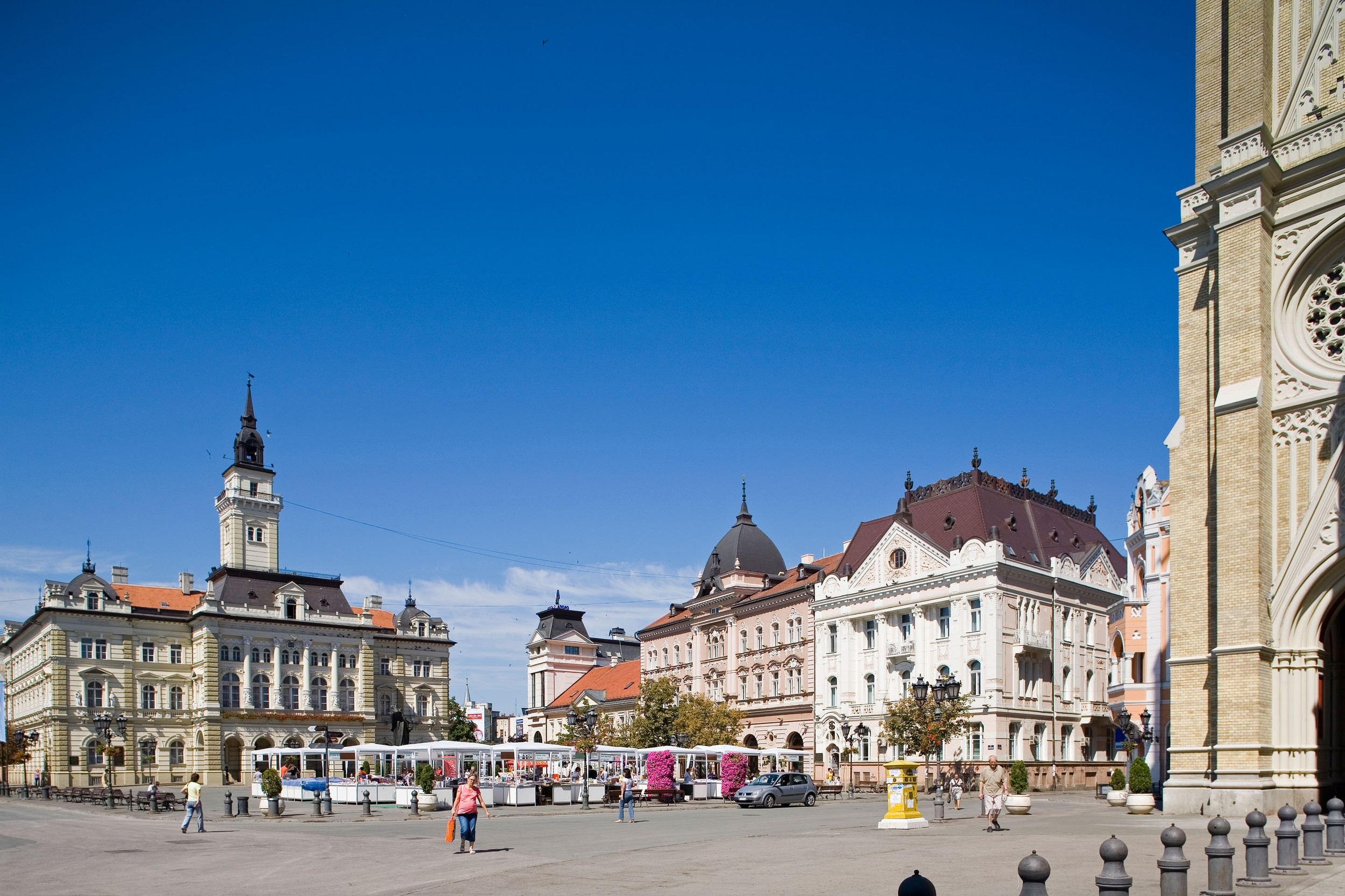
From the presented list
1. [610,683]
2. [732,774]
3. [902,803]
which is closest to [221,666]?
[610,683]

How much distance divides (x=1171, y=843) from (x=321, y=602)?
3704 inches

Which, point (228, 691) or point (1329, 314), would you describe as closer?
point (1329, 314)

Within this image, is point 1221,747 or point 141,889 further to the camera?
point 1221,747

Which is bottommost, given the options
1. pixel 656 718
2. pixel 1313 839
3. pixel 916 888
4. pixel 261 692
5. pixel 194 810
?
pixel 261 692

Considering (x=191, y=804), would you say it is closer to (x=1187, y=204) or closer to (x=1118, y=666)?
(x=1187, y=204)

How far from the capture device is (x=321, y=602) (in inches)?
3871

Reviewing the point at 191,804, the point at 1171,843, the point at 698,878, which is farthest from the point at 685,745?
the point at 1171,843

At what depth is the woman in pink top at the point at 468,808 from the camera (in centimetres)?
2169

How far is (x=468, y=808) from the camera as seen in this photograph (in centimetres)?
2167

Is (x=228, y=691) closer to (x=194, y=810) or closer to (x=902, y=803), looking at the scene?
(x=194, y=810)

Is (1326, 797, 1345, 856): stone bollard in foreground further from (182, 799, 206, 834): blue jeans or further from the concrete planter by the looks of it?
(182, 799, 206, 834): blue jeans

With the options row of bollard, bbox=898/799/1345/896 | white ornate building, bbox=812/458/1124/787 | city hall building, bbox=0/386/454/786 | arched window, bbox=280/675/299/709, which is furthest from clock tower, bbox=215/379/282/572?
row of bollard, bbox=898/799/1345/896

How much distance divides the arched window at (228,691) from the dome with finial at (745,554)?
37.2 m

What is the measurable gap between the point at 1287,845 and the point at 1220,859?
3105 millimetres
